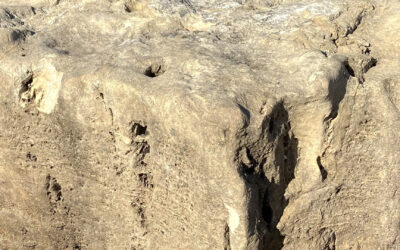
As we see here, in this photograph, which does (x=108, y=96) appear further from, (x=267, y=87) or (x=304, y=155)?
(x=304, y=155)

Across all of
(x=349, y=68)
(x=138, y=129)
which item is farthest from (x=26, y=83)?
(x=349, y=68)

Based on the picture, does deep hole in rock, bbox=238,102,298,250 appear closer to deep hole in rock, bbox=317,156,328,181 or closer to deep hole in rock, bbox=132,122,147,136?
deep hole in rock, bbox=317,156,328,181

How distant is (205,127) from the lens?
323 cm

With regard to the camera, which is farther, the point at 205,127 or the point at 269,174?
the point at 269,174

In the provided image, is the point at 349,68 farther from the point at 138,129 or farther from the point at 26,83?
the point at 26,83

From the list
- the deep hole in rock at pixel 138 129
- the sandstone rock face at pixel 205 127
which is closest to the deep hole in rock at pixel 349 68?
the sandstone rock face at pixel 205 127

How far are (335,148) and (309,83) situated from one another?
63cm

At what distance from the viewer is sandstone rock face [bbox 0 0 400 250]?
336cm

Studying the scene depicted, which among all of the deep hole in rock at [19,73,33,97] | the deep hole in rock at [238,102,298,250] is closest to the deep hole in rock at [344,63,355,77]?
the deep hole in rock at [238,102,298,250]

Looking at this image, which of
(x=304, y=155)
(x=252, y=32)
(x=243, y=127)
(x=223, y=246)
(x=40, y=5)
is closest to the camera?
(x=243, y=127)

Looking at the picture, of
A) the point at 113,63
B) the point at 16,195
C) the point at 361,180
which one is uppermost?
→ the point at 113,63

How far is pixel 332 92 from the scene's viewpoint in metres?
3.55

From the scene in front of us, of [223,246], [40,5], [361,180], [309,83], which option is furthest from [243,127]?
[40,5]

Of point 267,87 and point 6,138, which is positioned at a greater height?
point 267,87
